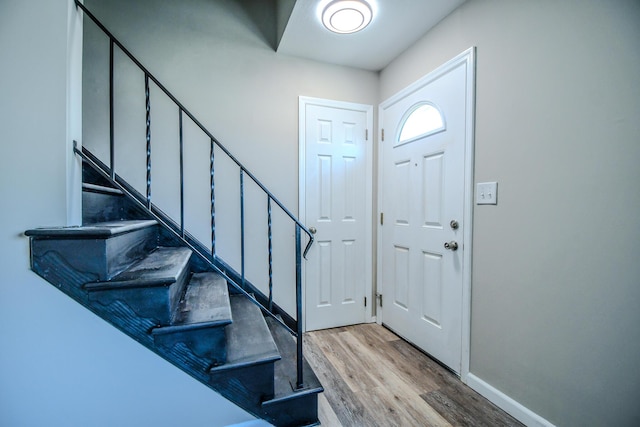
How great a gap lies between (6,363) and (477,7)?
2.72 meters

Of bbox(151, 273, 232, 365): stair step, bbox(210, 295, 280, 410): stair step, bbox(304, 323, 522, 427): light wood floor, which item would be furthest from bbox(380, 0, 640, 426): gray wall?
bbox(151, 273, 232, 365): stair step

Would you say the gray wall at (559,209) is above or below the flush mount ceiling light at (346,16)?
below

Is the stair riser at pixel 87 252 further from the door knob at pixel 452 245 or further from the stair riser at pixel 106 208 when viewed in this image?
the door knob at pixel 452 245

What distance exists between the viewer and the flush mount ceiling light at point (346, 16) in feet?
5.32

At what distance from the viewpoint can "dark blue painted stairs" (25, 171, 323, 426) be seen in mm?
949

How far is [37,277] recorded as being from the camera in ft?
3.12

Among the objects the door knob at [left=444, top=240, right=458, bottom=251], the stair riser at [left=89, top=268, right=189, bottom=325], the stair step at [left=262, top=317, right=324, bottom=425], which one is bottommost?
the stair step at [left=262, top=317, right=324, bottom=425]

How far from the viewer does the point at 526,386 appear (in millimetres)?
1291

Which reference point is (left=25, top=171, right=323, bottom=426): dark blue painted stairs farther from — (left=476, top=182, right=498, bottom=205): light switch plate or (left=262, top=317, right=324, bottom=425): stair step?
(left=476, top=182, right=498, bottom=205): light switch plate

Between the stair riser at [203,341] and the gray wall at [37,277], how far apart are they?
0.10 m

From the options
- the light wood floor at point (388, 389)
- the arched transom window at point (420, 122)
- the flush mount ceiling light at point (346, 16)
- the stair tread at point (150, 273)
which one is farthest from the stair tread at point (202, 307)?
the flush mount ceiling light at point (346, 16)

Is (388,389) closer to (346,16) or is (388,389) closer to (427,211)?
(427,211)

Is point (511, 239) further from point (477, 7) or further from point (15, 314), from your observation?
point (15, 314)

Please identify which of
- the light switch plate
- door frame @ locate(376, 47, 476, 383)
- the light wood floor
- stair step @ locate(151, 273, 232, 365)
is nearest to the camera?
stair step @ locate(151, 273, 232, 365)
